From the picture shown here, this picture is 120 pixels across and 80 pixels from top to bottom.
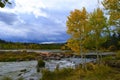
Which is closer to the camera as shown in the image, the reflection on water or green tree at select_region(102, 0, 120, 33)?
green tree at select_region(102, 0, 120, 33)

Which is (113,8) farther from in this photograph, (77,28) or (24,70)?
(24,70)

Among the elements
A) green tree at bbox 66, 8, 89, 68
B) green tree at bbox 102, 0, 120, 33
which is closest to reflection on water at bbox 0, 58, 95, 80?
green tree at bbox 66, 8, 89, 68

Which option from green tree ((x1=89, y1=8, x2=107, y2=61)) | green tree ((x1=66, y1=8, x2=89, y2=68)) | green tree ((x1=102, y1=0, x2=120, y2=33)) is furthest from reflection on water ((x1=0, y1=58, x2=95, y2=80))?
green tree ((x1=102, y1=0, x2=120, y2=33))

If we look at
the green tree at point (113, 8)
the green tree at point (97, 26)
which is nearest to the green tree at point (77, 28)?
the green tree at point (97, 26)

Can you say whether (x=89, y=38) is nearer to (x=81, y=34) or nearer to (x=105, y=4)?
(x=81, y=34)

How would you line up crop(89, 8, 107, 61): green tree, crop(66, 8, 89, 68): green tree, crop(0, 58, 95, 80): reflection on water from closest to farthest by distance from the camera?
crop(0, 58, 95, 80): reflection on water, crop(66, 8, 89, 68): green tree, crop(89, 8, 107, 61): green tree

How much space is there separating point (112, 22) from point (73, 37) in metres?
15.7

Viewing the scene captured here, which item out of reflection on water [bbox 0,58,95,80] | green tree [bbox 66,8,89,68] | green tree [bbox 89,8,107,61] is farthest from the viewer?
green tree [bbox 89,8,107,61]

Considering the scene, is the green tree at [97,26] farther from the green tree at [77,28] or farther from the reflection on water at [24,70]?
the reflection on water at [24,70]

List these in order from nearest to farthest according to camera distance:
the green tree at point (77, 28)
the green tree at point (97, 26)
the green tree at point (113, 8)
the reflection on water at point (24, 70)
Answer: the green tree at point (113, 8) → the reflection on water at point (24, 70) → the green tree at point (77, 28) → the green tree at point (97, 26)

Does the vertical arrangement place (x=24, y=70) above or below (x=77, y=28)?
below

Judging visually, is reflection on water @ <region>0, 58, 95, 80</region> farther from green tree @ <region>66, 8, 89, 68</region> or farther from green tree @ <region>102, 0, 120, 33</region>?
green tree @ <region>102, 0, 120, 33</region>

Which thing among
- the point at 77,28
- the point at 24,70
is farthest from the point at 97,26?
the point at 24,70

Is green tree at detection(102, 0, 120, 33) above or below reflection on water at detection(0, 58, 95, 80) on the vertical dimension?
above
